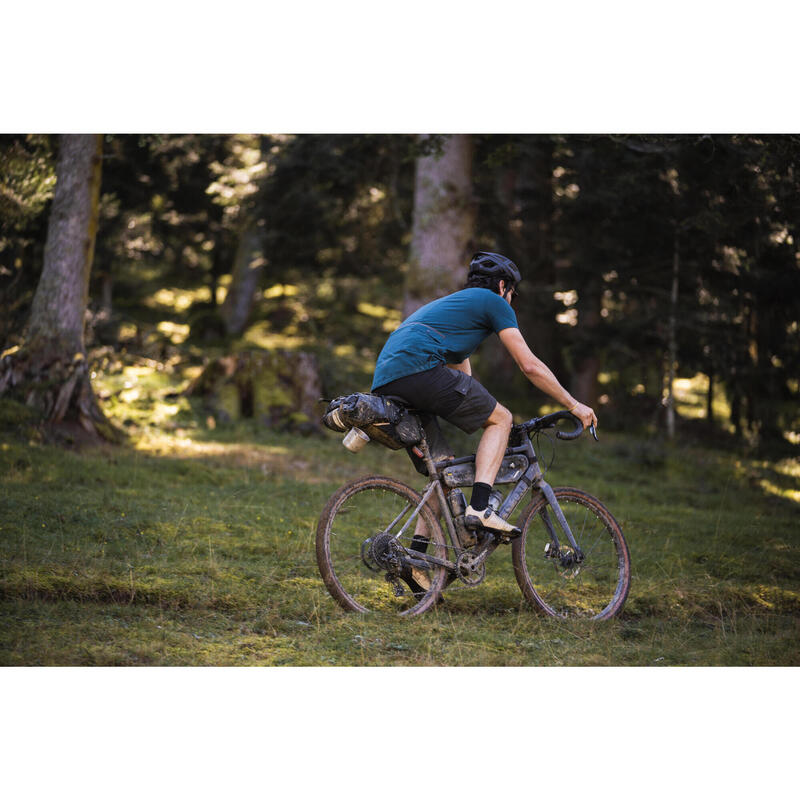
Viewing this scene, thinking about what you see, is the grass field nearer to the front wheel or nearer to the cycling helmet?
the front wheel

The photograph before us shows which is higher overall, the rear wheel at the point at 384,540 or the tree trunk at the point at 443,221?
the tree trunk at the point at 443,221

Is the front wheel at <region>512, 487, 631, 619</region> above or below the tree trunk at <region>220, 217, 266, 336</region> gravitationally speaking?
below

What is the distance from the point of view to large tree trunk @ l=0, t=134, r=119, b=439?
9.89 meters

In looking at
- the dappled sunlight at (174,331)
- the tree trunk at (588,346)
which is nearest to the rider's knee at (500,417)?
the tree trunk at (588,346)

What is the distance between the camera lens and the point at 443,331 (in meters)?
5.38

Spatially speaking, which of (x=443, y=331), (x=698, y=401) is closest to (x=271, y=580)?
(x=443, y=331)

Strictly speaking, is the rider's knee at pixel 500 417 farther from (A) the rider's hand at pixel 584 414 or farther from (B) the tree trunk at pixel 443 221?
(B) the tree trunk at pixel 443 221

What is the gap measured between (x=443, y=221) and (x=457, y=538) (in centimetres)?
718

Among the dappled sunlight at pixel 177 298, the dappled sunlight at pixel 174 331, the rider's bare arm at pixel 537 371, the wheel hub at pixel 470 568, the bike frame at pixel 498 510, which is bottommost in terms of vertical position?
the wheel hub at pixel 470 568

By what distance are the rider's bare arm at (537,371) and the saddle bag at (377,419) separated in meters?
0.74

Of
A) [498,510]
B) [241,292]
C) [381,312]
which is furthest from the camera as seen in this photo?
[381,312]

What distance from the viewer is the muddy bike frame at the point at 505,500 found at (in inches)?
209

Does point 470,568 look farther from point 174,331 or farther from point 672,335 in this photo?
point 174,331

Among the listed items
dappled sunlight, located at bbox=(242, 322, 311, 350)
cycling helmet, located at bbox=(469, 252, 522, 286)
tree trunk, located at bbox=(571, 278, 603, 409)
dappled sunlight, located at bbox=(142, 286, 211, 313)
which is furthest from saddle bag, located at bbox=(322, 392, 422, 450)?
dappled sunlight, located at bbox=(142, 286, 211, 313)
